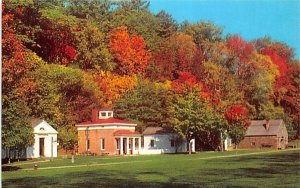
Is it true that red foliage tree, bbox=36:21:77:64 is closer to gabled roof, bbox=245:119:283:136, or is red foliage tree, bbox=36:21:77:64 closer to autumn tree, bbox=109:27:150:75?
autumn tree, bbox=109:27:150:75

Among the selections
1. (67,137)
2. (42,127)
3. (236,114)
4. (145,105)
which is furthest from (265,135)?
(42,127)

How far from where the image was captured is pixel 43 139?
39.0 m

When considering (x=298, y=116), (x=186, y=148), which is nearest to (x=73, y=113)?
(x=186, y=148)

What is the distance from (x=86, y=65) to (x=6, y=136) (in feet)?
75.0

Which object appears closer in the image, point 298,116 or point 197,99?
point 197,99

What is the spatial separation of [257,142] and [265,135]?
1064 mm

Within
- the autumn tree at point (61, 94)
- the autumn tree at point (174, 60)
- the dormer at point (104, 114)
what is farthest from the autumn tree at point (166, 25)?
the autumn tree at point (61, 94)

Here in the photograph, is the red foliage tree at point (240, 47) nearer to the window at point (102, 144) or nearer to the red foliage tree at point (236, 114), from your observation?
the red foliage tree at point (236, 114)

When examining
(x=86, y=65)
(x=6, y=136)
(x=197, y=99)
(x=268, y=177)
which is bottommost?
(x=268, y=177)

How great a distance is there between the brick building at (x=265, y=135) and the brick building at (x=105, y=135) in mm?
14428

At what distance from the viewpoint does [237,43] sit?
55.5 meters

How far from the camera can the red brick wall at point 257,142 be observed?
57188 mm

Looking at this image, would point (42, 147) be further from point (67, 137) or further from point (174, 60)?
point (174, 60)

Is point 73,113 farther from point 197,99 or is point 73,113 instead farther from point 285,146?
point 285,146
